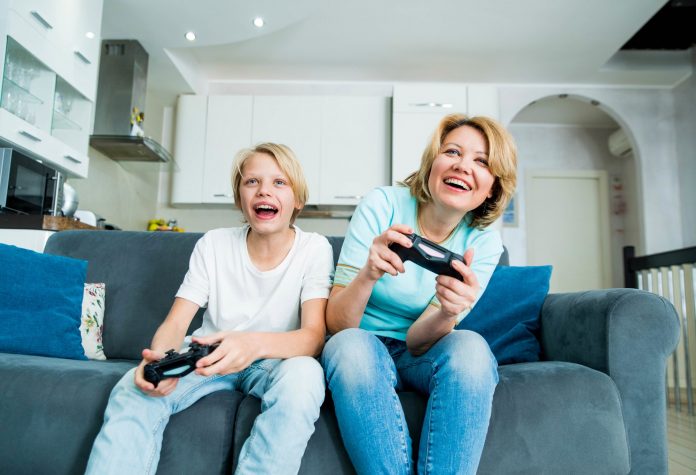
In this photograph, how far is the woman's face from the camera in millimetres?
1197

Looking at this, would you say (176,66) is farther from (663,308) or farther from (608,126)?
(608,126)

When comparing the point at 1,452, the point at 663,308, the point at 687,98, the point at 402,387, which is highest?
the point at 687,98

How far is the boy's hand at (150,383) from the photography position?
3.19 feet

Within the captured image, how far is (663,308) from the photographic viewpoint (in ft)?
3.99

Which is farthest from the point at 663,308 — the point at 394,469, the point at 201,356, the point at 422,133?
the point at 422,133

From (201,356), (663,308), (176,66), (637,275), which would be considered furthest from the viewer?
(176,66)

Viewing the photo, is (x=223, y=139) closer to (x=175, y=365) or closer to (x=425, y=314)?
(x=425, y=314)

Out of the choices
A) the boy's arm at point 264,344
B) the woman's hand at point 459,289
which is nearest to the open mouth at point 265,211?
the boy's arm at point 264,344

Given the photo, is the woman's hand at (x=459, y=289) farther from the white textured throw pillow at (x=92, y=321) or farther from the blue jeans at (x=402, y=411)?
the white textured throw pillow at (x=92, y=321)

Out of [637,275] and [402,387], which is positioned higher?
[637,275]

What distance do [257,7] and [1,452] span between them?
9.47 ft

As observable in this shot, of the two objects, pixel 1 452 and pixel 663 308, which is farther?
pixel 663 308

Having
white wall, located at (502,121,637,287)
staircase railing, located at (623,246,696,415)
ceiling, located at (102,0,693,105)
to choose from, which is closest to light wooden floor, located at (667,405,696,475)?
staircase railing, located at (623,246,696,415)

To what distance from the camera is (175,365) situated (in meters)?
0.95
